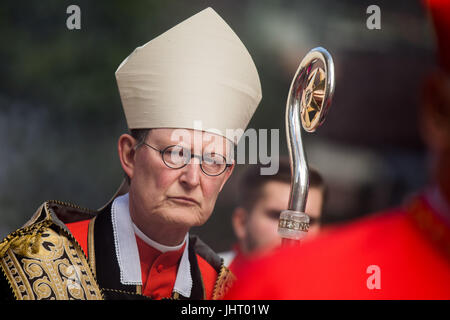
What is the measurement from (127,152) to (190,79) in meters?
0.37

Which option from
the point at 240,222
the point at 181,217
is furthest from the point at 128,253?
the point at 240,222

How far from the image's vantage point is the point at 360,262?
163 centimetres

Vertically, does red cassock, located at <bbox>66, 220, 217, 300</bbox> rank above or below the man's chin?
below

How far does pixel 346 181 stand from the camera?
272cm

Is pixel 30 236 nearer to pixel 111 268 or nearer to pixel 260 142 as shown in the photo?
pixel 111 268

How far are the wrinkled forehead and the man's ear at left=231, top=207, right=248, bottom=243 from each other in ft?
0.95

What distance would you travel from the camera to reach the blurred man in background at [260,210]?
8.16 ft

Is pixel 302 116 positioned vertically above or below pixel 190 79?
below

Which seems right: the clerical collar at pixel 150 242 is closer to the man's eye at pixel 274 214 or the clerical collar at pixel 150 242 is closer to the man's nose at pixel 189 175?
the man's nose at pixel 189 175

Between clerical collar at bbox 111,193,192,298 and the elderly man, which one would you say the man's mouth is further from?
clerical collar at bbox 111,193,192,298

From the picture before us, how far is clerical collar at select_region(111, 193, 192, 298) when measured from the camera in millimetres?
2336

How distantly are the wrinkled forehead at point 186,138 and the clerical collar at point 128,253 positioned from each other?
27 centimetres

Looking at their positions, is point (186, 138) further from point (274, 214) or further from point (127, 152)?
point (274, 214)

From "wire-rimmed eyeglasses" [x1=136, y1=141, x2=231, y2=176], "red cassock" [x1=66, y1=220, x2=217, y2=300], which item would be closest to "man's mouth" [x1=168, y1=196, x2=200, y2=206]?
"wire-rimmed eyeglasses" [x1=136, y1=141, x2=231, y2=176]
